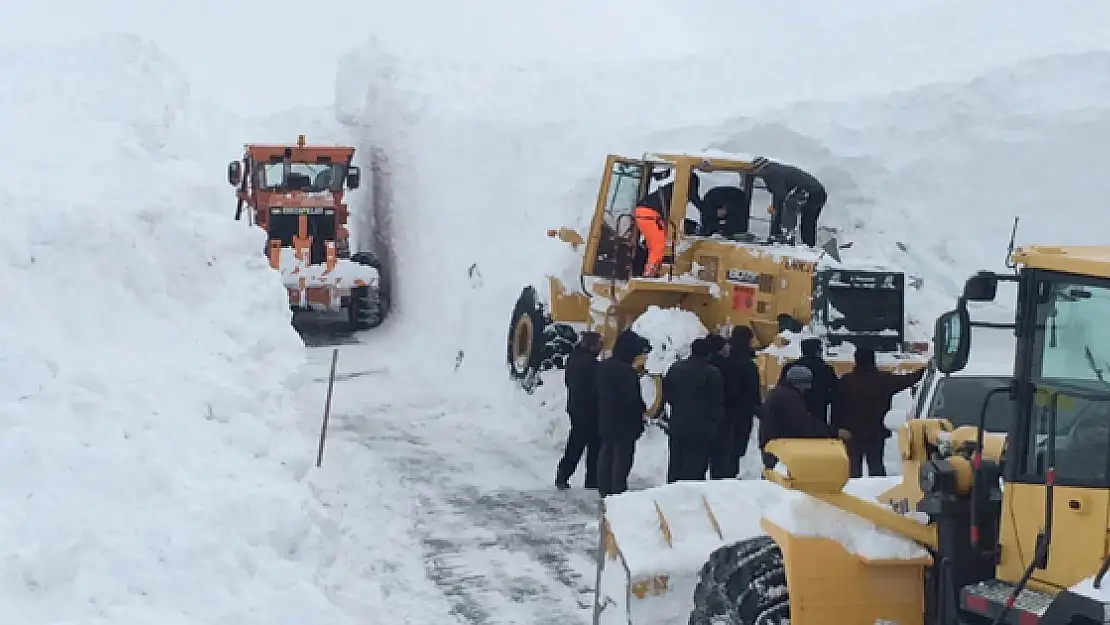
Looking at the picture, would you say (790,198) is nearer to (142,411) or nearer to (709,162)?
(709,162)

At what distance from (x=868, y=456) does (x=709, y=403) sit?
1.38 metres

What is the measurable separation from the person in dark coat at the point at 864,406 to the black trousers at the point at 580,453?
1.92 meters

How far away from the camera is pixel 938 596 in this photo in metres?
4.71

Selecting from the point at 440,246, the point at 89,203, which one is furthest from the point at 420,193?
the point at 89,203

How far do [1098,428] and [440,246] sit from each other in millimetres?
14978

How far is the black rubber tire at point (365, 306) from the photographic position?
58.5 ft

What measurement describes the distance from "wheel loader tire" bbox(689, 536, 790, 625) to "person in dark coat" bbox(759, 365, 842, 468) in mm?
1932

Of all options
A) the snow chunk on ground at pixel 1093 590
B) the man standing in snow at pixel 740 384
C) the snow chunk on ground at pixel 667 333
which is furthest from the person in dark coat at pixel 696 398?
the snow chunk on ground at pixel 1093 590

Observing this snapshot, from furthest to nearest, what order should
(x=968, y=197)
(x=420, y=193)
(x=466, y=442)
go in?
(x=420, y=193) < (x=968, y=197) < (x=466, y=442)

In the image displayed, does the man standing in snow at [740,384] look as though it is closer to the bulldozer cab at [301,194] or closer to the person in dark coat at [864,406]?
the person in dark coat at [864,406]

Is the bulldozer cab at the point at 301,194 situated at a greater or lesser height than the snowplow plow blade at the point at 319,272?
greater

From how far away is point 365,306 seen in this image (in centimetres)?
1794

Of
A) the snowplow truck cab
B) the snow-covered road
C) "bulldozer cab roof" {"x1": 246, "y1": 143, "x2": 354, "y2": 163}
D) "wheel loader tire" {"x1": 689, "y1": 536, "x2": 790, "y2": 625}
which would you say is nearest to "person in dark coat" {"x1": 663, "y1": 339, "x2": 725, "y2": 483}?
the snow-covered road

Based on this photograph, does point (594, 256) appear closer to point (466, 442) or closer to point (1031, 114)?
point (466, 442)
